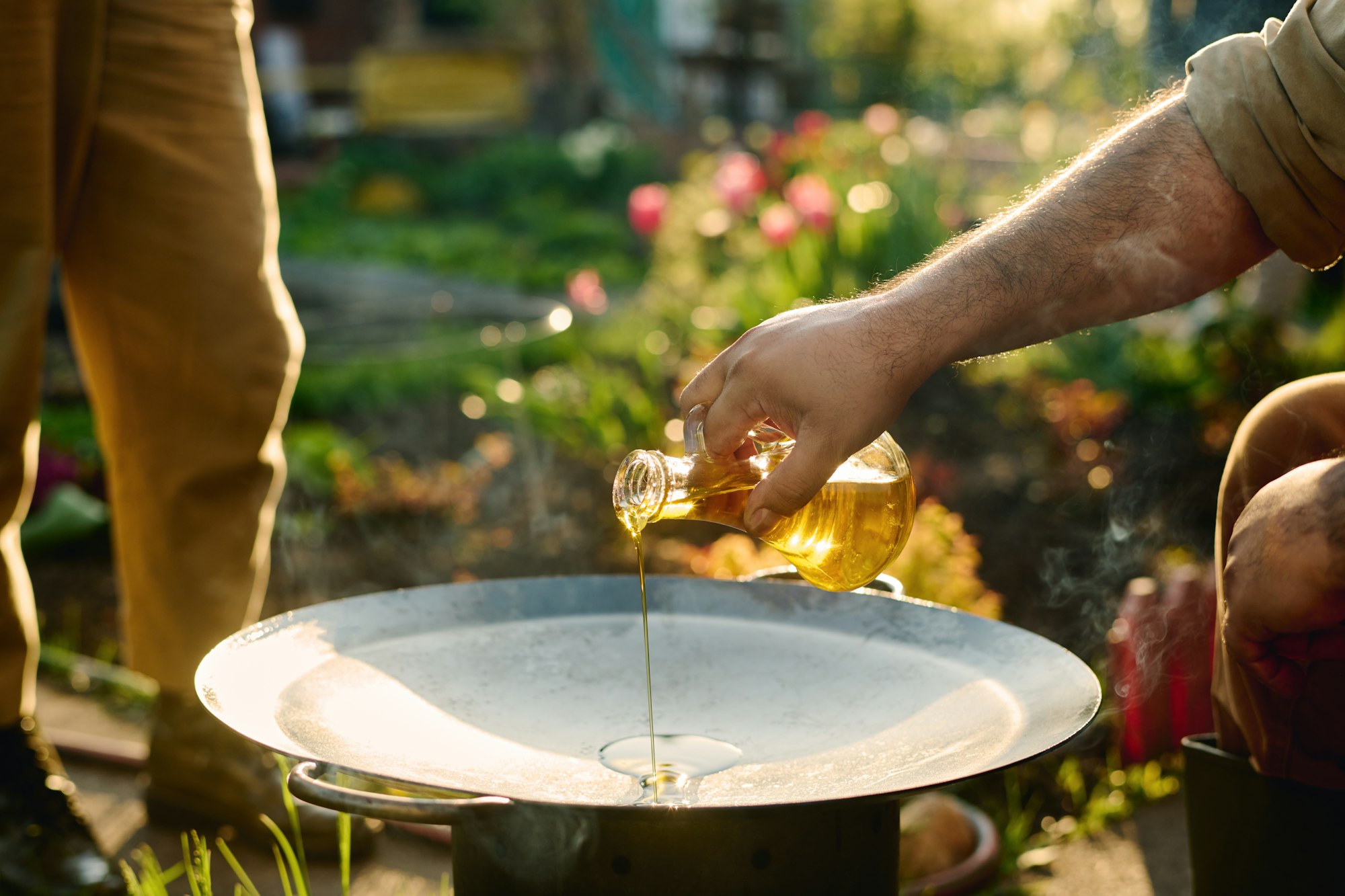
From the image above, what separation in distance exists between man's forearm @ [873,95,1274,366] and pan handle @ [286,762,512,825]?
2.39 feet

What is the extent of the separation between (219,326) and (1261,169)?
5.63 ft

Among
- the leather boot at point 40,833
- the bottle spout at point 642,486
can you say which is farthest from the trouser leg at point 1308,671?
the leather boot at point 40,833

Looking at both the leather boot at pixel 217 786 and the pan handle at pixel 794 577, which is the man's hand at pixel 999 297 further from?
the leather boot at pixel 217 786

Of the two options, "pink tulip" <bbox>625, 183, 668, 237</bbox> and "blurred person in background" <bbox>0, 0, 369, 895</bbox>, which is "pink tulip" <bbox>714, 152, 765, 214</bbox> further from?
"blurred person in background" <bbox>0, 0, 369, 895</bbox>

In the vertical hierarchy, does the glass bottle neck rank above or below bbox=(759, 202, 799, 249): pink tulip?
below

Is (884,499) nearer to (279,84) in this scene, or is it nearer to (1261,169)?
(1261,169)

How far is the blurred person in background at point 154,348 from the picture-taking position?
2148 millimetres

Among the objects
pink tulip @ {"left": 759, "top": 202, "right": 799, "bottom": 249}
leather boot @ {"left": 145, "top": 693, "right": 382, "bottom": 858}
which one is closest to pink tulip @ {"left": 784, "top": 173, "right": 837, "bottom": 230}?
pink tulip @ {"left": 759, "top": 202, "right": 799, "bottom": 249}

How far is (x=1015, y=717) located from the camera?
4.82 feet

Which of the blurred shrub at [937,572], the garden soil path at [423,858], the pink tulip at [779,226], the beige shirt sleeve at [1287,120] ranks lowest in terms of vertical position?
the garden soil path at [423,858]

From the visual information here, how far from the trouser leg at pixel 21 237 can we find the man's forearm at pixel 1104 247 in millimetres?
1461

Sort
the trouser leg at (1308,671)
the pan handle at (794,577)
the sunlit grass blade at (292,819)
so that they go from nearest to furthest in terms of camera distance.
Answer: the trouser leg at (1308,671) < the pan handle at (794,577) < the sunlit grass blade at (292,819)

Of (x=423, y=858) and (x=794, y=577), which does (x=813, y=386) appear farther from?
(x=423, y=858)

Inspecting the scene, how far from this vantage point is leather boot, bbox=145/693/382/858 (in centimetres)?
241
